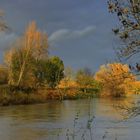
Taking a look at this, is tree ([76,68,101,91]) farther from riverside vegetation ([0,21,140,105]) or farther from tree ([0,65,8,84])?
tree ([0,65,8,84])

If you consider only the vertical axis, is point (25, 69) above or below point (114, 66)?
above

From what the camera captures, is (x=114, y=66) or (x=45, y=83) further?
(x=45, y=83)

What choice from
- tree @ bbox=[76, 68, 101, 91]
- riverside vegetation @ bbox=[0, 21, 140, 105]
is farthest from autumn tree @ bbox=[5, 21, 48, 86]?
tree @ bbox=[76, 68, 101, 91]

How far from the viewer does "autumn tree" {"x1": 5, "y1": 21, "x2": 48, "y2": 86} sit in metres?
54.1

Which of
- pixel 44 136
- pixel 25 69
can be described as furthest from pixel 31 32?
pixel 44 136

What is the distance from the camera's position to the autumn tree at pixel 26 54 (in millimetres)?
54062

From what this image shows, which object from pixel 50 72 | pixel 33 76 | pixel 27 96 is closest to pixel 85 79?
pixel 50 72

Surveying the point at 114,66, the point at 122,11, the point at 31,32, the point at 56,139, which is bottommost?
the point at 56,139

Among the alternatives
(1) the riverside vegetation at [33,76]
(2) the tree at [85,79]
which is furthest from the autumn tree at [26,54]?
(2) the tree at [85,79]

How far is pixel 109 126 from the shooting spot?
68.7 feet

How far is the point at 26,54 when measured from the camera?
5469cm

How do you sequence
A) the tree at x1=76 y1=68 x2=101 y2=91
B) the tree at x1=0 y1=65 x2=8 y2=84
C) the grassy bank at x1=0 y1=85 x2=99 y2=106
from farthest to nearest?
the tree at x1=76 y1=68 x2=101 y2=91, the tree at x1=0 y1=65 x2=8 y2=84, the grassy bank at x1=0 y1=85 x2=99 y2=106

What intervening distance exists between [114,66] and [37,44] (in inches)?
1890

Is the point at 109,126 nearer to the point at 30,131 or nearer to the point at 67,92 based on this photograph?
the point at 30,131
